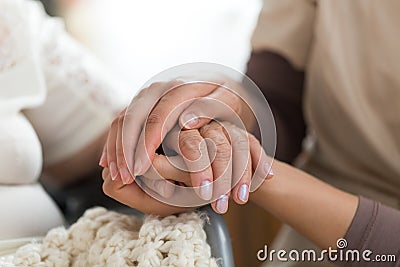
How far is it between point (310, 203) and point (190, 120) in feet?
0.51

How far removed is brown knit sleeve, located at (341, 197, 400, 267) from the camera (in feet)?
1.86

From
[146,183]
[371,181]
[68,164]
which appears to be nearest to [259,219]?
[371,181]

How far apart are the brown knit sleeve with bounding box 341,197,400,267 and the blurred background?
958 mm

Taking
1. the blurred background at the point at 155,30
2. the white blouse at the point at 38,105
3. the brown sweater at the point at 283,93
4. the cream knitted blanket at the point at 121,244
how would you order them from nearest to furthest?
the cream knitted blanket at the point at 121,244 → the white blouse at the point at 38,105 → the brown sweater at the point at 283,93 → the blurred background at the point at 155,30

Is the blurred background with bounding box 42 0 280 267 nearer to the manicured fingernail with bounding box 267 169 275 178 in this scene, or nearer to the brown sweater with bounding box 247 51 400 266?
the brown sweater with bounding box 247 51 400 266

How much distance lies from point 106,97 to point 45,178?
0.49 feet

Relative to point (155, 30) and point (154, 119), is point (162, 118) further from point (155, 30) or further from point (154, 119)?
point (155, 30)

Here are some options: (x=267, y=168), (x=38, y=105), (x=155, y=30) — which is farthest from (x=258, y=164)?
(x=155, y=30)

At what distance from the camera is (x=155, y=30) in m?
Answer: 1.64

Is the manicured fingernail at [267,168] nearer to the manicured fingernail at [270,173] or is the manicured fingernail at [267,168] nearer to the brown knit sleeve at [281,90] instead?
the manicured fingernail at [270,173]

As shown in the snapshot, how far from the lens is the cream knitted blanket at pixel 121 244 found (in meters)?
0.48

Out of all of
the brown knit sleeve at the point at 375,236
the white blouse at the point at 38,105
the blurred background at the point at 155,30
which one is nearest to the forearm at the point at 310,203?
the brown knit sleeve at the point at 375,236

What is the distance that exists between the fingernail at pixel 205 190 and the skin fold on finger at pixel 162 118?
0.05 meters

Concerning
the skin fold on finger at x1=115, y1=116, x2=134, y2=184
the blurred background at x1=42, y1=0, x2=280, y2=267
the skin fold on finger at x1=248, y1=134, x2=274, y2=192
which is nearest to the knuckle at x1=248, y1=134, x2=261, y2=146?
the skin fold on finger at x1=248, y1=134, x2=274, y2=192
